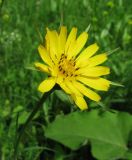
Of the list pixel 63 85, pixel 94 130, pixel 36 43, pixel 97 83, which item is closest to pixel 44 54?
pixel 63 85

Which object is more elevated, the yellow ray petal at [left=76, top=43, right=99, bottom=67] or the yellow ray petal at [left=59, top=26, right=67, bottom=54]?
the yellow ray petal at [left=59, top=26, right=67, bottom=54]

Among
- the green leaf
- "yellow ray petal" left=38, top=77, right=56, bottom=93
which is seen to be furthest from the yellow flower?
the green leaf

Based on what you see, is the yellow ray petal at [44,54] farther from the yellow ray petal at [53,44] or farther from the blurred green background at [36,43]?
the blurred green background at [36,43]

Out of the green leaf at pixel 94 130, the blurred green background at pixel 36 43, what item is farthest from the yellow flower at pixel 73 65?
the green leaf at pixel 94 130

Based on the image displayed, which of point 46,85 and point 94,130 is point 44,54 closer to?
point 46,85

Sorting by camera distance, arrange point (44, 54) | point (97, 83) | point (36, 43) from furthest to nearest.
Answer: point (36, 43), point (97, 83), point (44, 54)

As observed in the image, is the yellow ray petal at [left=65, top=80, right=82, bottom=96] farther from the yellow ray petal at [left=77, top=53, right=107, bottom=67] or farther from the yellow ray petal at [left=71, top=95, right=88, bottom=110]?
the yellow ray petal at [left=77, top=53, right=107, bottom=67]
